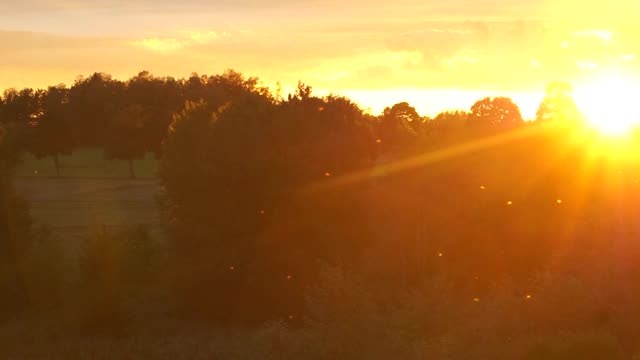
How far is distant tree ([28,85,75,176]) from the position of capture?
81.8 metres

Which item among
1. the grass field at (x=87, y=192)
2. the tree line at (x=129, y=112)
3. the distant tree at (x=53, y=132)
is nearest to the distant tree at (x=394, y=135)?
the tree line at (x=129, y=112)

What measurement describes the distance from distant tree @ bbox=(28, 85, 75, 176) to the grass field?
1.64m

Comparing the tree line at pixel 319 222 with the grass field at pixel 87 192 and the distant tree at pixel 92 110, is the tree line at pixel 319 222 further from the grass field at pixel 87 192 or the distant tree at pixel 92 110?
the distant tree at pixel 92 110

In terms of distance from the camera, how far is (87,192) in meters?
69.1

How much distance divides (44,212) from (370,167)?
23361 mm

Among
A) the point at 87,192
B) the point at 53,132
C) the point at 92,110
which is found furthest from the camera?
the point at 92,110

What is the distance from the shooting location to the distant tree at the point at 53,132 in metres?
81.8

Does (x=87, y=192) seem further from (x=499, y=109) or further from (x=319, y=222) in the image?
(x=499, y=109)

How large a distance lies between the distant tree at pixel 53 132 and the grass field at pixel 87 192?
1.64 m

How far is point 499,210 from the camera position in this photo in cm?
3838

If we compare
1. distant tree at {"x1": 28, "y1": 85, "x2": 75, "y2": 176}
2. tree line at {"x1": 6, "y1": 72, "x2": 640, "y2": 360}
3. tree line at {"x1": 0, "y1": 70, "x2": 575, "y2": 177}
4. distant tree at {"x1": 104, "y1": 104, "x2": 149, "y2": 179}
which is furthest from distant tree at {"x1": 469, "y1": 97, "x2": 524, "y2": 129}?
tree line at {"x1": 6, "y1": 72, "x2": 640, "y2": 360}

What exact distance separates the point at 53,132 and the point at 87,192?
17.0 metres

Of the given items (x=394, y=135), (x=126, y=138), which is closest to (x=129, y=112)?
(x=126, y=138)

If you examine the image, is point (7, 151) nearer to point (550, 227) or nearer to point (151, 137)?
point (550, 227)
